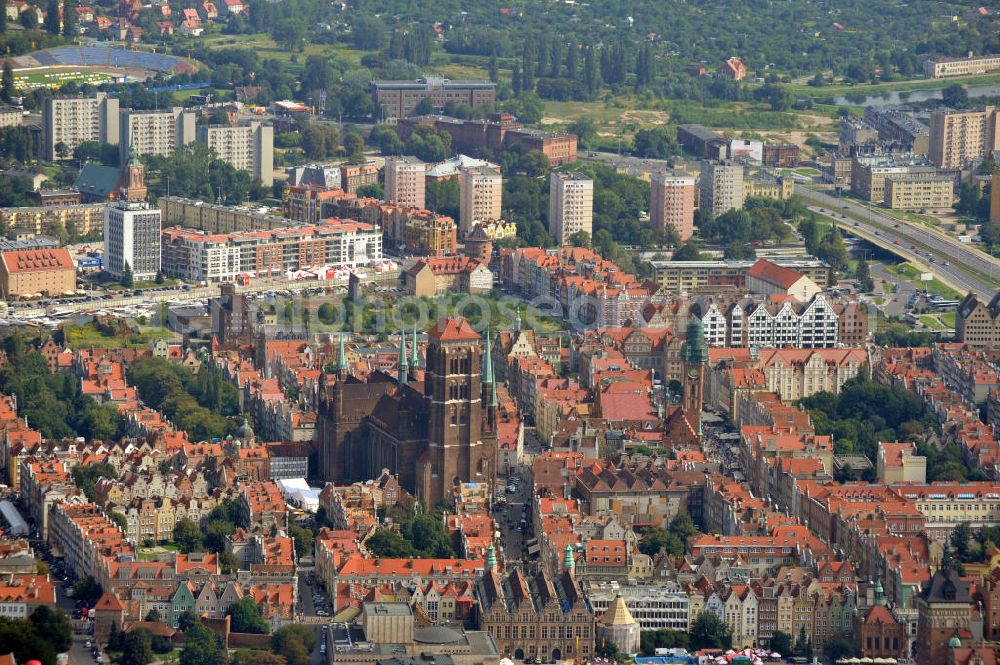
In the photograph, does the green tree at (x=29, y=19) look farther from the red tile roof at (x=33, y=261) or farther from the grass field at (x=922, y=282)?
the grass field at (x=922, y=282)

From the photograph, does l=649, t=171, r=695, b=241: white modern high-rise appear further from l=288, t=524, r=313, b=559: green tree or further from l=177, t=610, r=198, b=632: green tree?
l=177, t=610, r=198, b=632: green tree

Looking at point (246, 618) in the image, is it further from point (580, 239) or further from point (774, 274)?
point (580, 239)

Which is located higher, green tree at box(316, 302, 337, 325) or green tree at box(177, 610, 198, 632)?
green tree at box(316, 302, 337, 325)

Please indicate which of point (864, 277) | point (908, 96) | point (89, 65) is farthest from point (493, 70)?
point (864, 277)

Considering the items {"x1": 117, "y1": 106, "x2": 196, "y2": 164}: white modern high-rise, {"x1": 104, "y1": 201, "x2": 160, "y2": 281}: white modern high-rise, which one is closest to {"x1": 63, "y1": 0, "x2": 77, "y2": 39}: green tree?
{"x1": 117, "y1": 106, "x2": 196, "y2": 164}: white modern high-rise

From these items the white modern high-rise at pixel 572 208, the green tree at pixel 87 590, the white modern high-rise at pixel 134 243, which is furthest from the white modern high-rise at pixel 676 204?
the green tree at pixel 87 590

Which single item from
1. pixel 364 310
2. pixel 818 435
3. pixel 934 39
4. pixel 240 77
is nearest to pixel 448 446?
pixel 818 435
